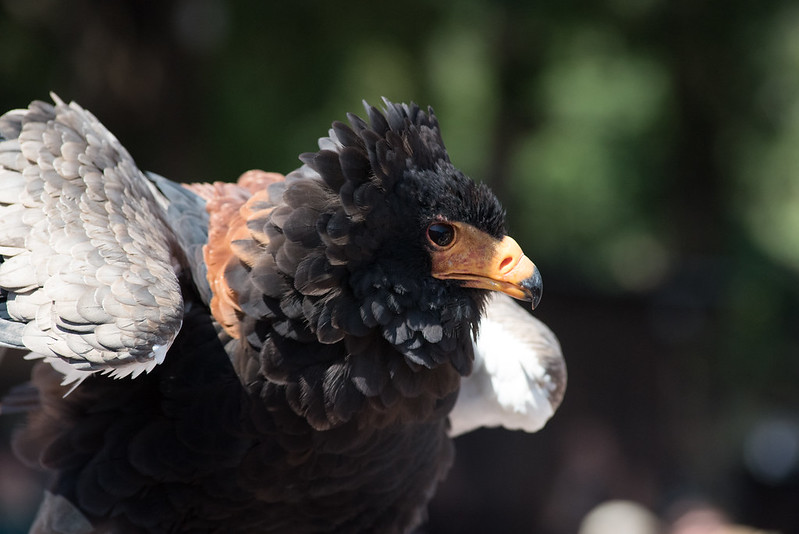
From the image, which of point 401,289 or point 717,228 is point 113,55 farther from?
point 717,228

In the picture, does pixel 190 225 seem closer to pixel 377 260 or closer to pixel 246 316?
pixel 246 316

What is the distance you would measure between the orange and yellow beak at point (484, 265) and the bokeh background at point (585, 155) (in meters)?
4.66

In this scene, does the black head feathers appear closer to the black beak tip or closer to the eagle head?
the eagle head

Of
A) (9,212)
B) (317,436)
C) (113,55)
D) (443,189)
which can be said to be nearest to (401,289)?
(443,189)

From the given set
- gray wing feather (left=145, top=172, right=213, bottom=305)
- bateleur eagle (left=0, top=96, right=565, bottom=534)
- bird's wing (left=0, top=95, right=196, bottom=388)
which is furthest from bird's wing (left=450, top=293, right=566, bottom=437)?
bird's wing (left=0, top=95, right=196, bottom=388)

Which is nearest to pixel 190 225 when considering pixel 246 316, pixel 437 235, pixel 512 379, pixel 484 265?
pixel 246 316

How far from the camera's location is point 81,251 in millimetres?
2582

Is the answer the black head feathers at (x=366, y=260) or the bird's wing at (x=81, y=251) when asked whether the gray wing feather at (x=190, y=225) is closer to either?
the bird's wing at (x=81, y=251)

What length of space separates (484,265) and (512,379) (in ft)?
4.01

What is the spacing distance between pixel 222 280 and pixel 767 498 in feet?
21.2

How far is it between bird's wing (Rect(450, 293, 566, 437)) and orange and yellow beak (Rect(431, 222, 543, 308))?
3.29 feet

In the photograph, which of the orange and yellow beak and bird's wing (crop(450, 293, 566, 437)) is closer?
the orange and yellow beak

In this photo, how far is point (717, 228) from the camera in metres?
8.38

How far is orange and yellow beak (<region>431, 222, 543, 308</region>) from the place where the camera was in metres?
2.72
